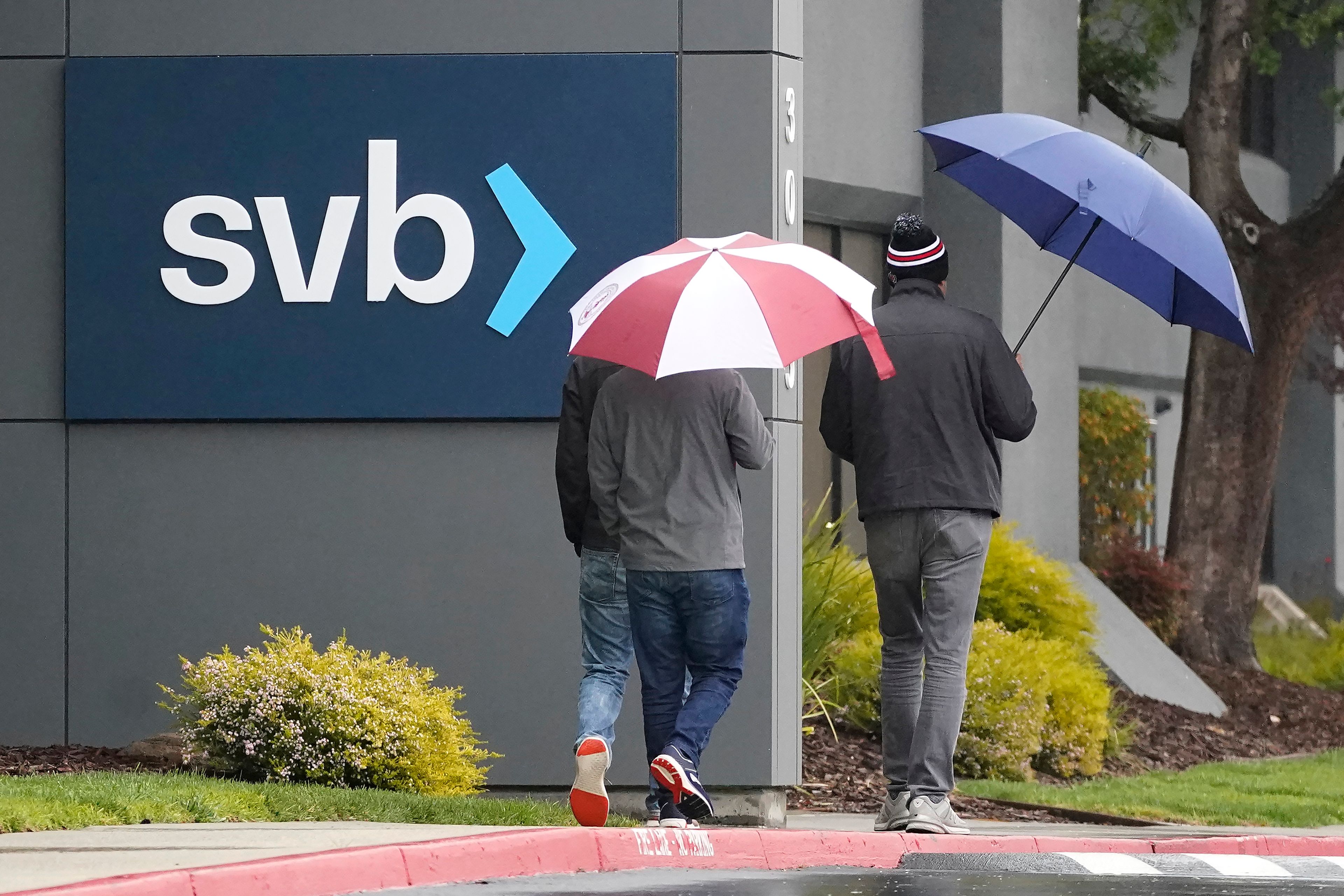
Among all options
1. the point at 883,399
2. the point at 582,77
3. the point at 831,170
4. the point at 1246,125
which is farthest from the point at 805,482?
the point at 1246,125

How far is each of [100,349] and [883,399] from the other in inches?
161

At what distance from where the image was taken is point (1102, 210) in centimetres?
675

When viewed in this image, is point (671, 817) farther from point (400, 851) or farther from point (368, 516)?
point (368, 516)

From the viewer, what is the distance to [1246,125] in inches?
1080

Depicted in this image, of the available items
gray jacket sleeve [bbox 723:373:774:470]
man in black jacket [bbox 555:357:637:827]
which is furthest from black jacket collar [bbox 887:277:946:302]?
man in black jacket [bbox 555:357:637:827]

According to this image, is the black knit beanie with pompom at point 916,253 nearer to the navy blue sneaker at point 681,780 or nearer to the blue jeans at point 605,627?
the blue jeans at point 605,627

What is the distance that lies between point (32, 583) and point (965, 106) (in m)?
10.2

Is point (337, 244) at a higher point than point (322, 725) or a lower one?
higher

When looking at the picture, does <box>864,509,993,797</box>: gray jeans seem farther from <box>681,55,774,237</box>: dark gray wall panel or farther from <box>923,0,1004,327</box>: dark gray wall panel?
<box>923,0,1004,327</box>: dark gray wall panel

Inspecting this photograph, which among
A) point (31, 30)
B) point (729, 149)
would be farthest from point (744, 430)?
point (31, 30)

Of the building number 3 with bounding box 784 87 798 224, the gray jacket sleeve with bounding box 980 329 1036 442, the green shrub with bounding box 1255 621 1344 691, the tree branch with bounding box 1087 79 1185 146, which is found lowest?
the green shrub with bounding box 1255 621 1344 691

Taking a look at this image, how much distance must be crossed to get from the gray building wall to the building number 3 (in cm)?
4

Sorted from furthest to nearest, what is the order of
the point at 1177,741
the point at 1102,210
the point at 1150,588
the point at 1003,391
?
the point at 1150,588 → the point at 1177,741 → the point at 1003,391 → the point at 1102,210

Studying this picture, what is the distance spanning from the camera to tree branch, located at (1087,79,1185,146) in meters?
19.8
